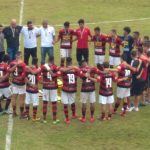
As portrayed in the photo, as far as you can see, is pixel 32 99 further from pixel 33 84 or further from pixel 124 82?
pixel 124 82

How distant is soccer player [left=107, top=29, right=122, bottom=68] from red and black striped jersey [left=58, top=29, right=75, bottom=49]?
1.88 metres

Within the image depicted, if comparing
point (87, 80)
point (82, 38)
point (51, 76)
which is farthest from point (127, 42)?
point (51, 76)

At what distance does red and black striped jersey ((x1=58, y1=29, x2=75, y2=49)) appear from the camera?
23.2m

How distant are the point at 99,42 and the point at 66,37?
63.5 inches

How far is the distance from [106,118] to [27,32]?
6.83 metres

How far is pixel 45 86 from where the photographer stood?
17.9 m

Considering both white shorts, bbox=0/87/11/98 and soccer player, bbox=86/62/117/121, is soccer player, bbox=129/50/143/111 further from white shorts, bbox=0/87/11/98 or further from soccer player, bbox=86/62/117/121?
white shorts, bbox=0/87/11/98

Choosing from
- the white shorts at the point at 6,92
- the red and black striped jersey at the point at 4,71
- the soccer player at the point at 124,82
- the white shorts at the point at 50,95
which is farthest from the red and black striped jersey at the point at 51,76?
the soccer player at the point at 124,82

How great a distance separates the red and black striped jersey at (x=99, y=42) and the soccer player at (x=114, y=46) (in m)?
0.27

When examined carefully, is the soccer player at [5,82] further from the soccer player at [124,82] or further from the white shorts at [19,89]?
the soccer player at [124,82]

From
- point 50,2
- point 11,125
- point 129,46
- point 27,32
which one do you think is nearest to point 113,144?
point 11,125

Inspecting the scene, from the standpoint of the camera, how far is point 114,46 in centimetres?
2275

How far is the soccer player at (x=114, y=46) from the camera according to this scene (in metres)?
22.6

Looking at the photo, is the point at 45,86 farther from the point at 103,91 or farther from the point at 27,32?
the point at 27,32
